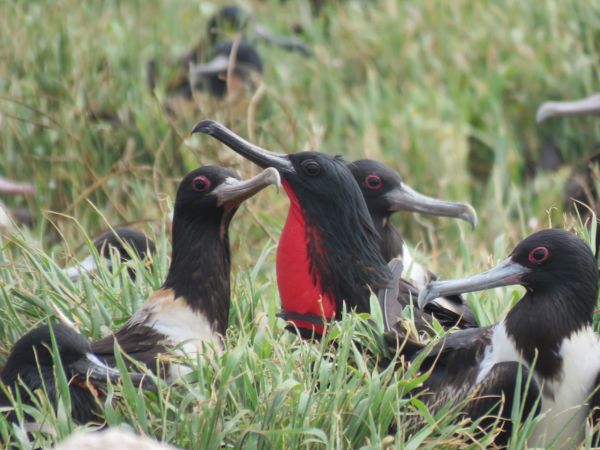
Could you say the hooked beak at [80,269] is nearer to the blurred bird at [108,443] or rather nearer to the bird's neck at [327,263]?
the bird's neck at [327,263]

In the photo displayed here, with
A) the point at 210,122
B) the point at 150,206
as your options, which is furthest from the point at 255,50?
the point at 210,122

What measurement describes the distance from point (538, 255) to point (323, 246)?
2.22 feet

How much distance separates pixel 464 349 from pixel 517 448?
12.8 inches

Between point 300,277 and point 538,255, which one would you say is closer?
point 538,255

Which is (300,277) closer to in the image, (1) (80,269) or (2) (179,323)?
(2) (179,323)

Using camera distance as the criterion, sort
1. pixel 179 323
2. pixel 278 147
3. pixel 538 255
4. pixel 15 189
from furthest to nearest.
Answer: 1. pixel 278 147
2. pixel 15 189
3. pixel 179 323
4. pixel 538 255

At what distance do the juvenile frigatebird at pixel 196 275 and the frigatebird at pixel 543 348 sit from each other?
638 mm

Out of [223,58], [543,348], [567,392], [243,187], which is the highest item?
[223,58]

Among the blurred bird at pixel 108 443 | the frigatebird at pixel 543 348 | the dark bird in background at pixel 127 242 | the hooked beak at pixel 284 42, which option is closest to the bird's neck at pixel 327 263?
the frigatebird at pixel 543 348

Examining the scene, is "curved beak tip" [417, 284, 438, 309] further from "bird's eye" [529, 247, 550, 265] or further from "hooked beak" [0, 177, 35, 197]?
"hooked beak" [0, 177, 35, 197]

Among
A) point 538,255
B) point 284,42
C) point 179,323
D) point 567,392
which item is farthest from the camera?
point 284,42

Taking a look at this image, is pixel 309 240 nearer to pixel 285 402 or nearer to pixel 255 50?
pixel 285 402

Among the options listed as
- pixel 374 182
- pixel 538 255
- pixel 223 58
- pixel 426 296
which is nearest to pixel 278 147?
pixel 223 58

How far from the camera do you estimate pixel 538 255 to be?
3473 mm
